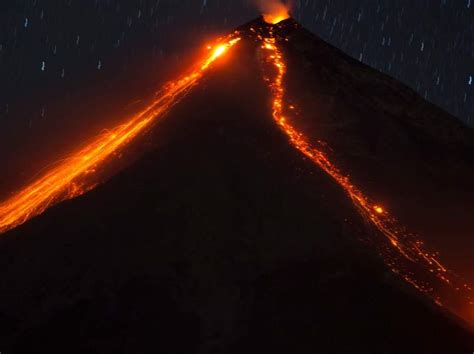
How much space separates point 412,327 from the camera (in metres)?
11.0

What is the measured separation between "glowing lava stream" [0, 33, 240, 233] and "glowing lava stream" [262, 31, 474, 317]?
380 cm

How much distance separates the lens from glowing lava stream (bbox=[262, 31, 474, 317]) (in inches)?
494

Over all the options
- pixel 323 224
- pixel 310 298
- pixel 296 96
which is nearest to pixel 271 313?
pixel 310 298

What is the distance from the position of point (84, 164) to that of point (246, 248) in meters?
7.51

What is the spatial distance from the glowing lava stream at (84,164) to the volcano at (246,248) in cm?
83

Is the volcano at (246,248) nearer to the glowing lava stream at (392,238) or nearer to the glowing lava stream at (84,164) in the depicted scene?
the glowing lava stream at (392,238)

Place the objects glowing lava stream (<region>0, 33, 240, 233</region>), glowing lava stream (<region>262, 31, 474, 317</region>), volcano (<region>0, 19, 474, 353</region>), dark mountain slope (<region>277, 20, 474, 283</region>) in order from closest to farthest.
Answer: volcano (<region>0, 19, 474, 353</region>)
glowing lava stream (<region>262, 31, 474, 317</region>)
glowing lava stream (<region>0, 33, 240, 233</region>)
dark mountain slope (<region>277, 20, 474, 283</region>)

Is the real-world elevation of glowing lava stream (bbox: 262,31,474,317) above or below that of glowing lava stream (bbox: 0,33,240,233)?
below

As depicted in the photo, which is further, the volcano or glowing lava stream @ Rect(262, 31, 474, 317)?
glowing lava stream @ Rect(262, 31, 474, 317)

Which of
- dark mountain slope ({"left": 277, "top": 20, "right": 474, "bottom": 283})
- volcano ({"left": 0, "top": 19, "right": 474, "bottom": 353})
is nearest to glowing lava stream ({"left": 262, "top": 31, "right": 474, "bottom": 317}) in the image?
volcano ({"left": 0, "top": 19, "right": 474, "bottom": 353})

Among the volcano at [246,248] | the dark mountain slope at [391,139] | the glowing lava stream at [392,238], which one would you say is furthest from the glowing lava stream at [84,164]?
the dark mountain slope at [391,139]

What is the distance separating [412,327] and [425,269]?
256cm

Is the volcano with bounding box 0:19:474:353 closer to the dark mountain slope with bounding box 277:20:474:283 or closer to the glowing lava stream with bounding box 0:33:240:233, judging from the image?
the dark mountain slope with bounding box 277:20:474:283

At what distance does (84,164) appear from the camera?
1777 centimetres
